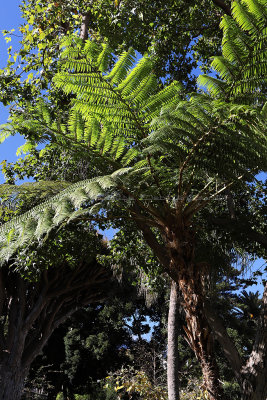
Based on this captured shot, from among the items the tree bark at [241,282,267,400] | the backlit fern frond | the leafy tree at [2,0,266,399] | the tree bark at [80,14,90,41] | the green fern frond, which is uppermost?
the tree bark at [80,14,90,41]

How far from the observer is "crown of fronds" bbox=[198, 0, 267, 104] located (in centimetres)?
258

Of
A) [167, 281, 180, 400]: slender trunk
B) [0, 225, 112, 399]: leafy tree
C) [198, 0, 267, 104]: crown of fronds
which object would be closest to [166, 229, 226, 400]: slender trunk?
[198, 0, 267, 104]: crown of fronds

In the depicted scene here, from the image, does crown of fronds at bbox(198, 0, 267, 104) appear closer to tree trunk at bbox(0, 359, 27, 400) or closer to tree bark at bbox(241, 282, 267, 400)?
tree bark at bbox(241, 282, 267, 400)

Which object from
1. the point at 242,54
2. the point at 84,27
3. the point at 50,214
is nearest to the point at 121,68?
the point at 242,54

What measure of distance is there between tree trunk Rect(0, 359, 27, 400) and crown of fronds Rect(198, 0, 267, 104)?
867 cm

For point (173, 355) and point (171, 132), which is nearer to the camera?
point (171, 132)

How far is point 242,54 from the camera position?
269cm

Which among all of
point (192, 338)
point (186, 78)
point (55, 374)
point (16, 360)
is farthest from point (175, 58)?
point (55, 374)

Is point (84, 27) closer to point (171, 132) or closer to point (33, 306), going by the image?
point (171, 132)

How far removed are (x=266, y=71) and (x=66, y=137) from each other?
1.73 meters

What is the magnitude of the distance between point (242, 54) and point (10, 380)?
29.9ft

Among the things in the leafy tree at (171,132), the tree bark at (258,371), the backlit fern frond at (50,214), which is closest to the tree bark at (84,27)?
the leafy tree at (171,132)

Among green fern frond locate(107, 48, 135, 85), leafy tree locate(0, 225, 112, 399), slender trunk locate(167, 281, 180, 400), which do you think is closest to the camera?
green fern frond locate(107, 48, 135, 85)

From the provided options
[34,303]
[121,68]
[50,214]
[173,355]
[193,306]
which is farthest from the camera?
[34,303]
